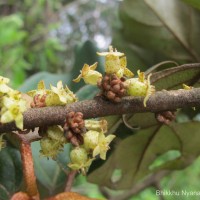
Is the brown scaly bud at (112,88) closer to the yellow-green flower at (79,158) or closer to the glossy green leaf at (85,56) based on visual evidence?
the yellow-green flower at (79,158)

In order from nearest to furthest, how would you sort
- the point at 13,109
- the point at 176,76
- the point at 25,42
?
the point at 13,109, the point at 176,76, the point at 25,42

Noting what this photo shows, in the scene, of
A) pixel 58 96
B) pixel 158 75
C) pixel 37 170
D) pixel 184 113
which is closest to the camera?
pixel 58 96

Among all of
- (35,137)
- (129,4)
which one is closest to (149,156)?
(129,4)

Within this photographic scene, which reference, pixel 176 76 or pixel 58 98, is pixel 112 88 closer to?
pixel 58 98

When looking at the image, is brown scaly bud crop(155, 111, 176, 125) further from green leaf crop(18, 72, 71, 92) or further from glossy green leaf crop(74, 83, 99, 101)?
green leaf crop(18, 72, 71, 92)

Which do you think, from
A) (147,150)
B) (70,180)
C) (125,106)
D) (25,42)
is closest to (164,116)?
(125,106)

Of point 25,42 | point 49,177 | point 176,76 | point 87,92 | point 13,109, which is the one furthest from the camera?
point 25,42

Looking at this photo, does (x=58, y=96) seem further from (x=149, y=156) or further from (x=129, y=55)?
(x=129, y=55)
